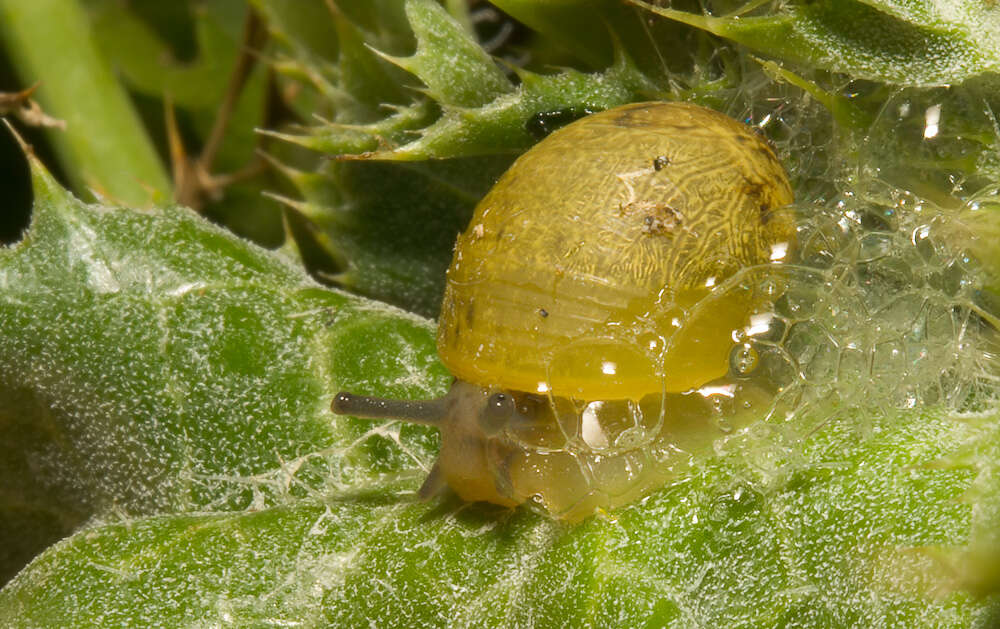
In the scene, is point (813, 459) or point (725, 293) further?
point (725, 293)

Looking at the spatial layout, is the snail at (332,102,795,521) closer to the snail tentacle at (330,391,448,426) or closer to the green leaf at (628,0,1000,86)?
the snail tentacle at (330,391,448,426)

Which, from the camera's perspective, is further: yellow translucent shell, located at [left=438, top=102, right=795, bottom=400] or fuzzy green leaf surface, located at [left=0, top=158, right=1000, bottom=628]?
yellow translucent shell, located at [left=438, top=102, right=795, bottom=400]

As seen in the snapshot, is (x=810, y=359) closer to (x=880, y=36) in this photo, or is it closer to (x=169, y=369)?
(x=880, y=36)

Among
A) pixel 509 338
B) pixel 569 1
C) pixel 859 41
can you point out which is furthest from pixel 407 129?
pixel 859 41

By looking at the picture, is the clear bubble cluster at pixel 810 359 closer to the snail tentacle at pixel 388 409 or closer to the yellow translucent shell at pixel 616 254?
the yellow translucent shell at pixel 616 254

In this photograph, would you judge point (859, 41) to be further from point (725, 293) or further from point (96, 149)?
point (96, 149)

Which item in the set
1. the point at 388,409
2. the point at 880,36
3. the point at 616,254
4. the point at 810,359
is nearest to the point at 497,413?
the point at 388,409

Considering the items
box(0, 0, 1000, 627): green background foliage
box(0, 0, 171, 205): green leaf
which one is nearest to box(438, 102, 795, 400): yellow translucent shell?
box(0, 0, 1000, 627): green background foliage
